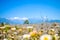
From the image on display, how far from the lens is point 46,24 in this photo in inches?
69.3

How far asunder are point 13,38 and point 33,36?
0.30 m

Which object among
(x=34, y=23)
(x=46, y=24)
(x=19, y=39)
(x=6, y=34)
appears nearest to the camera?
(x=19, y=39)

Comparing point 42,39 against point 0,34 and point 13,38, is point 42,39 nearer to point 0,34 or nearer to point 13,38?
point 13,38

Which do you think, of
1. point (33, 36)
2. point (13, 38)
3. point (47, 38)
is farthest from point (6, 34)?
point (47, 38)

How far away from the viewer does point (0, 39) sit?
146cm

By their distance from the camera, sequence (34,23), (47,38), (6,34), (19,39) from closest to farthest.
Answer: (47,38) < (19,39) < (6,34) < (34,23)

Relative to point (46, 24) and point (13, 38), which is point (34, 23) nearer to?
point (46, 24)

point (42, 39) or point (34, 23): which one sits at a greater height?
point (34, 23)

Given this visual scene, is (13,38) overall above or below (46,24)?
below

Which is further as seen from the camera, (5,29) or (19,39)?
(5,29)

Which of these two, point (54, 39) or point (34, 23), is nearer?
point (54, 39)

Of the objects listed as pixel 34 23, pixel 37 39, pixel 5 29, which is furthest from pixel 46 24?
pixel 37 39

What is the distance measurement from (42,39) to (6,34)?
21.3 inches

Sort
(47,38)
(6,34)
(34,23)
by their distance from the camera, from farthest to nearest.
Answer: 1. (34,23)
2. (6,34)
3. (47,38)
